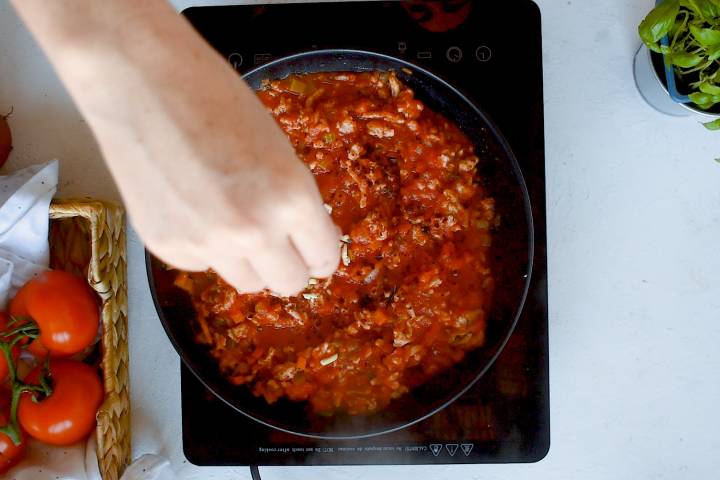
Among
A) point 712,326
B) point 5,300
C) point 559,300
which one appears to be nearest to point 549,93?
point 559,300

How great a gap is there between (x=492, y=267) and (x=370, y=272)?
8.5 inches

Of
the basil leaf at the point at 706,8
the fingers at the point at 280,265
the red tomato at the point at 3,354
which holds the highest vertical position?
the fingers at the point at 280,265

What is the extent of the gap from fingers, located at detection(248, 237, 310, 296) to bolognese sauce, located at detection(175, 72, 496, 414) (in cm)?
61

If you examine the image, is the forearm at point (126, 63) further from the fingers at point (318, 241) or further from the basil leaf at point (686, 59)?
the basil leaf at point (686, 59)

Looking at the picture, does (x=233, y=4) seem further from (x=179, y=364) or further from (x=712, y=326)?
(x=712, y=326)

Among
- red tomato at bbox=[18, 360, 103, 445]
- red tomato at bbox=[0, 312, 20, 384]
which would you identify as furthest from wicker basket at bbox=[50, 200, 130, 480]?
red tomato at bbox=[0, 312, 20, 384]

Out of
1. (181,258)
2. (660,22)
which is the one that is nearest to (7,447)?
(181,258)

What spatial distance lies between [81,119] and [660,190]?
3.73 ft

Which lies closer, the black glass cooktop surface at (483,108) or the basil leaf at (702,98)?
the basil leaf at (702,98)

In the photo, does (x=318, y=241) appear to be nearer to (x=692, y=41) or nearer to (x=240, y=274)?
(x=240, y=274)

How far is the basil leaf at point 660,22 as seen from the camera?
0.99 m

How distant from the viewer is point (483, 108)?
4.00 ft

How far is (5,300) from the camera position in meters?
1.12

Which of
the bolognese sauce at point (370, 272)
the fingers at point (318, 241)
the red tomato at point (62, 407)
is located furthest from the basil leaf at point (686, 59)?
the red tomato at point (62, 407)
